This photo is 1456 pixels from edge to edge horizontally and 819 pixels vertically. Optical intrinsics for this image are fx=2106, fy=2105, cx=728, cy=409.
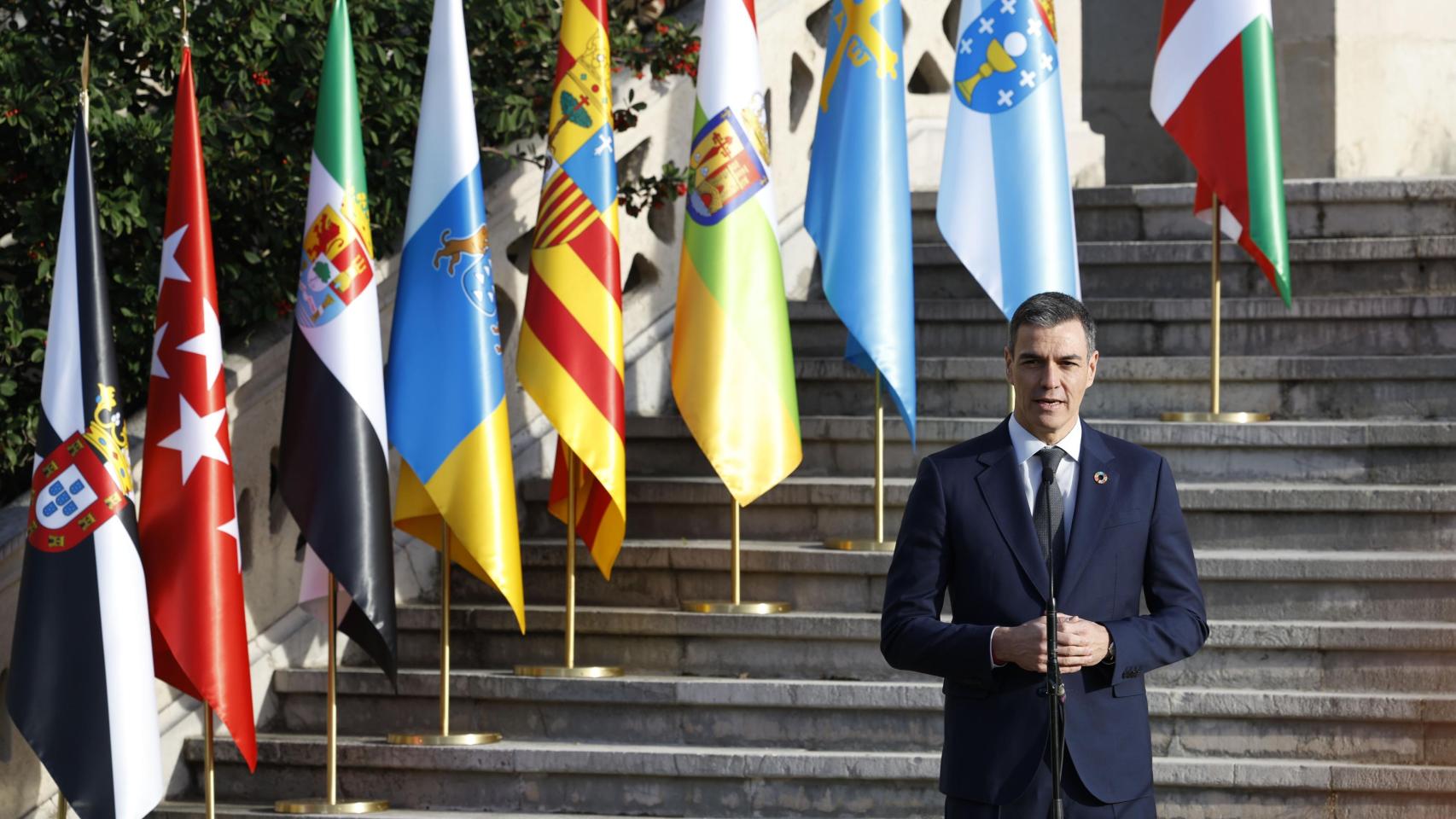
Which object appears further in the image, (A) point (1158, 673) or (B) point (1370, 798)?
(A) point (1158, 673)

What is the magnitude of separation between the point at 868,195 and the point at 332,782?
2757 millimetres

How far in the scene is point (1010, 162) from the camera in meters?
7.55

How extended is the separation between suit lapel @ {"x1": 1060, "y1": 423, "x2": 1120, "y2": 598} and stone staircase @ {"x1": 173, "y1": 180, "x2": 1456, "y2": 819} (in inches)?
109

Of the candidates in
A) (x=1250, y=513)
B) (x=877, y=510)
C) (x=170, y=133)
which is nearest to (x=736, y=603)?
(x=877, y=510)

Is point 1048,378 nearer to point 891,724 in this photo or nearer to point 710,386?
point 891,724

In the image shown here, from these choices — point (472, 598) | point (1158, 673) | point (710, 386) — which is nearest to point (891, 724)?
point (1158, 673)

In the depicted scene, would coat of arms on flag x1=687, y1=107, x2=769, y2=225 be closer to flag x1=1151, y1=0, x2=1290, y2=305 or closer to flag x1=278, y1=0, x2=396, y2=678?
flag x1=278, y1=0, x2=396, y2=678

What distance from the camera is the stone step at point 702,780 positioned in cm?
621

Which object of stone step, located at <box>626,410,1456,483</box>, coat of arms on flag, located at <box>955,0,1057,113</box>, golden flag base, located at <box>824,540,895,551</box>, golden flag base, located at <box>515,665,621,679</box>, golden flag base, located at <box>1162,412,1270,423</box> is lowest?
golden flag base, located at <box>515,665,621,679</box>

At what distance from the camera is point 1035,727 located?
12.0 ft

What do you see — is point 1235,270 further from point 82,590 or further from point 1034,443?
point 1034,443

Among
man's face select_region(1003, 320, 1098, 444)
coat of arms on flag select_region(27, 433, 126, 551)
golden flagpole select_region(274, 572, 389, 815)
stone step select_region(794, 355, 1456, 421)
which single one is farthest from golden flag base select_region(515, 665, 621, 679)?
man's face select_region(1003, 320, 1098, 444)

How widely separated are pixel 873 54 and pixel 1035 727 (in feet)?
14.2

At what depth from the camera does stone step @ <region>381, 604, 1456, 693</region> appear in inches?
259
